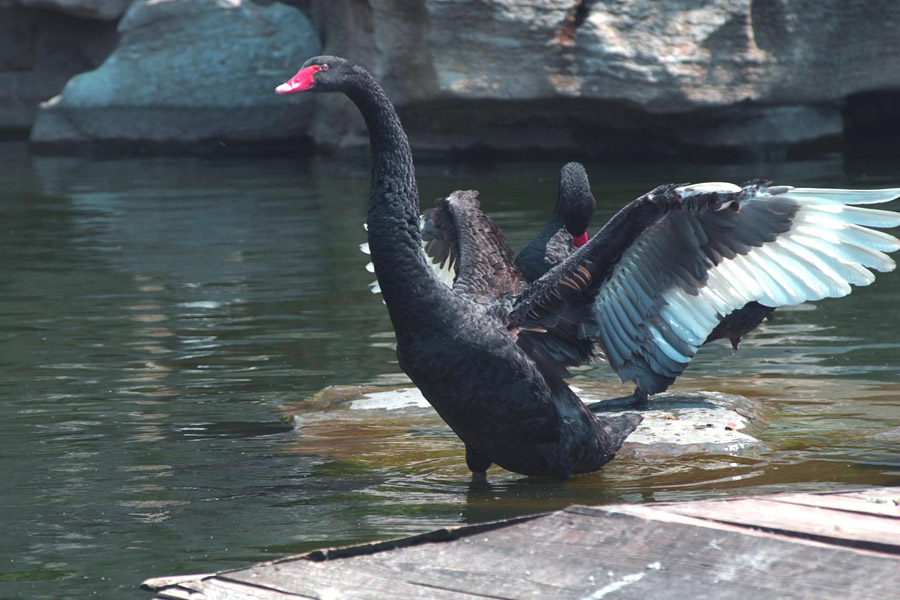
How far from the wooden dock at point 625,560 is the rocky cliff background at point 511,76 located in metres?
10.5

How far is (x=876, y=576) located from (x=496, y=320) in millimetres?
1955

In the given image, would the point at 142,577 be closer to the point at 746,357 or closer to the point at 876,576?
the point at 876,576

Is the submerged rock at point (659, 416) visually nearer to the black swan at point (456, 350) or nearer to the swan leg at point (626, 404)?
the swan leg at point (626, 404)

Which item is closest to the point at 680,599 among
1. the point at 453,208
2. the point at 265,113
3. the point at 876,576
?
the point at 876,576

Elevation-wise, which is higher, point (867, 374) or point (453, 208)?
point (453, 208)

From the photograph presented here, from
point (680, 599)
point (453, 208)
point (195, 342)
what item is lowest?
point (195, 342)

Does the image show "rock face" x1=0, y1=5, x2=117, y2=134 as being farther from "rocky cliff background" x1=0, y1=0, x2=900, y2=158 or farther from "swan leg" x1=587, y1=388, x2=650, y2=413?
"swan leg" x1=587, y1=388, x2=650, y2=413

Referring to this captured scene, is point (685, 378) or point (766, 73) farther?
point (766, 73)

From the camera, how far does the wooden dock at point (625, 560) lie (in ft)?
8.93

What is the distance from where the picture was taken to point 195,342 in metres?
7.13

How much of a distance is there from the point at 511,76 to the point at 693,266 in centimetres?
946

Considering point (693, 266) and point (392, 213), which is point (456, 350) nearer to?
point (392, 213)

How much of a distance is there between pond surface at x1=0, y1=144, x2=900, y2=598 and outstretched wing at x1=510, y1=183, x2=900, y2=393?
530 mm

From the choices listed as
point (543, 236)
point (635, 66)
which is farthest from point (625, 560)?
point (635, 66)
